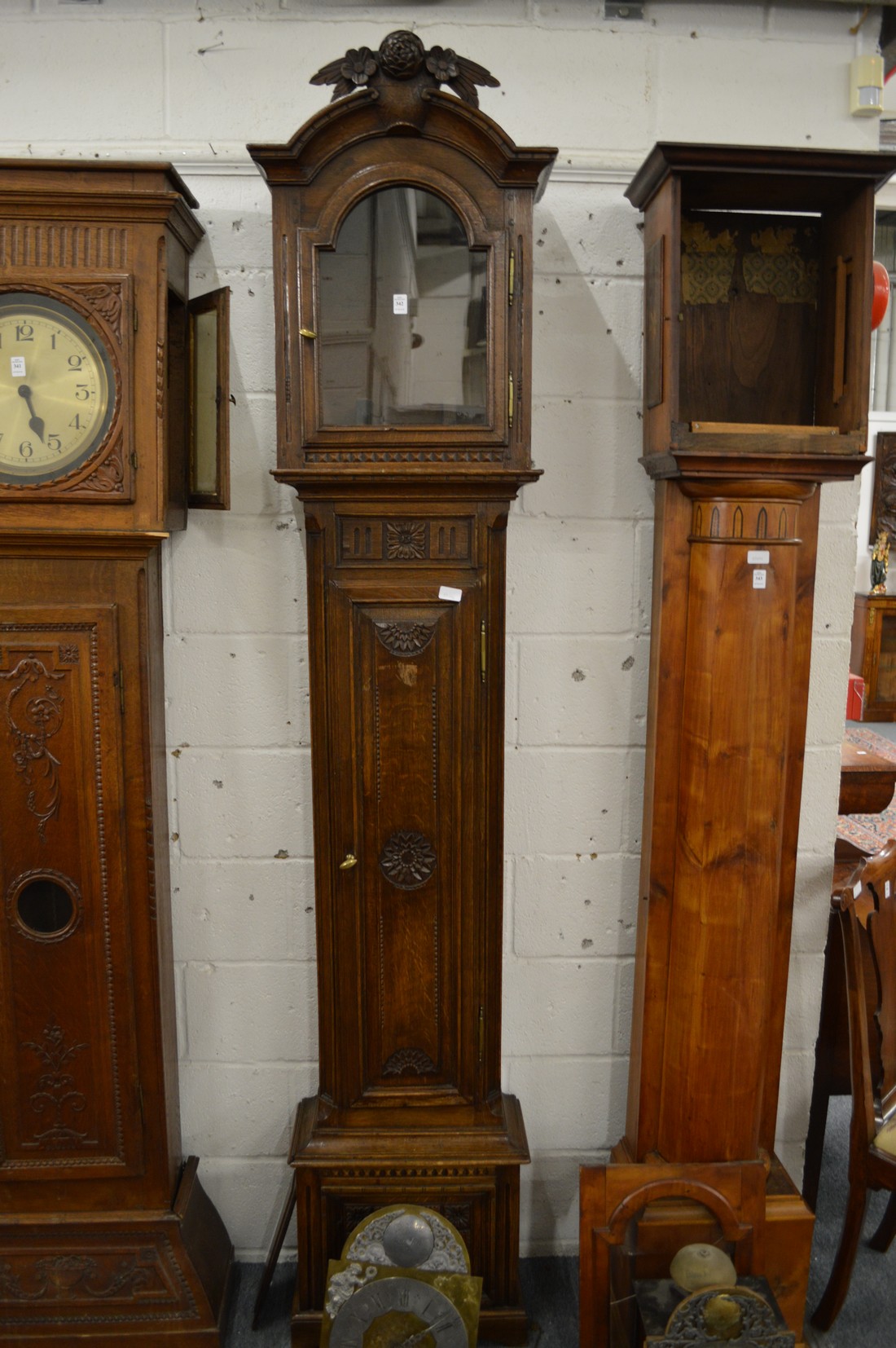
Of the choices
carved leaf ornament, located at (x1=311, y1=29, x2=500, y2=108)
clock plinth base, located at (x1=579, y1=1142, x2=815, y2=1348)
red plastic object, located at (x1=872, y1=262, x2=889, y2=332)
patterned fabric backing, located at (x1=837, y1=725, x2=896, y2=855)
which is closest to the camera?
carved leaf ornament, located at (x1=311, y1=29, x2=500, y2=108)

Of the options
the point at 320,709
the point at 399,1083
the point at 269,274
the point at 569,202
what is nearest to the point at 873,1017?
the point at 399,1083

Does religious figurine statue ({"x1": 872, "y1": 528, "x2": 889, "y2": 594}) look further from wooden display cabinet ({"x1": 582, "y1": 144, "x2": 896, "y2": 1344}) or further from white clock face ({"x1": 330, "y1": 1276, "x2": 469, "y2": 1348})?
white clock face ({"x1": 330, "y1": 1276, "x2": 469, "y2": 1348})

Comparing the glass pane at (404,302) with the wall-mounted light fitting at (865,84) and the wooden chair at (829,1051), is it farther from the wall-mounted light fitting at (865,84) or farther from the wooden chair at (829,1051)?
the wooden chair at (829,1051)

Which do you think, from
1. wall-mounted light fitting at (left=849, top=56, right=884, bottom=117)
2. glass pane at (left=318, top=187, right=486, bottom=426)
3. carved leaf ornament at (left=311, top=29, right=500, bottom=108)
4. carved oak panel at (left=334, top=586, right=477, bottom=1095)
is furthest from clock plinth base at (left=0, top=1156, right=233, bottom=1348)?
wall-mounted light fitting at (left=849, top=56, right=884, bottom=117)

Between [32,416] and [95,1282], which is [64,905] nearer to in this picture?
[95,1282]

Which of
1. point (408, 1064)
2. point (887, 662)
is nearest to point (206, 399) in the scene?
point (408, 1064)

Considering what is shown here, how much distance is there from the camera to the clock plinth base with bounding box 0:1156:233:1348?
6.09 ft

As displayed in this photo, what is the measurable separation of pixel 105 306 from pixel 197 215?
13.2 inches

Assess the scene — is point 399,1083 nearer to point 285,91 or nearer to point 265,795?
point 265,795

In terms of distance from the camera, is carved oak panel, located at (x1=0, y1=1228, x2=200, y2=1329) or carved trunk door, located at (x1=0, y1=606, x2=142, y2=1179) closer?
carved trunk door, located at (x1=0, y1=606, x2=142, y2=1179)

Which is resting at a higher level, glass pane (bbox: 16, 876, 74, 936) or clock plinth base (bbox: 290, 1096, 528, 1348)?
glass pane (bbox: 16, 876, 74, 936)

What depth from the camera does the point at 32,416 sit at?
1634mm

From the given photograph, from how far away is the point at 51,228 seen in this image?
1600 millimetres

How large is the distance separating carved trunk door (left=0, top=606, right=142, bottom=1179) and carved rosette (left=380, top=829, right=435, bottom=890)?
1.56 feet
